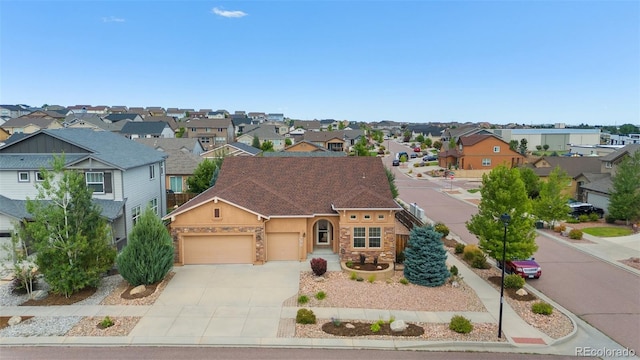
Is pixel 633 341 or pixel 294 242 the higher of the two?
pixel 294 242

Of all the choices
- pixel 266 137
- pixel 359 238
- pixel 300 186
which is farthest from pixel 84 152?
pixel 266 137

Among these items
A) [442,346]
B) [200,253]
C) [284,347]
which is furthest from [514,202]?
[200,253]

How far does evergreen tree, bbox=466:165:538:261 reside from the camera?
21.1 m

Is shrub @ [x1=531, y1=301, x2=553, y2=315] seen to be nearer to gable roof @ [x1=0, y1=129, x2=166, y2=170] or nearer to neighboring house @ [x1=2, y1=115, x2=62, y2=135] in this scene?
gable roof @ [x1=0, y1=129, x2=166, y2=170]

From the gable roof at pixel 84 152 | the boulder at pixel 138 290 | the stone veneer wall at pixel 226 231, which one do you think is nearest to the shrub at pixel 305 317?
the stone veneer wall at pixel 226 231

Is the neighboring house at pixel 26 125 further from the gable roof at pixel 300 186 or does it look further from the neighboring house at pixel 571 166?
the neighboring house at pixel 571 166

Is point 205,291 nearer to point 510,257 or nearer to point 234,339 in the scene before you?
point 234,339

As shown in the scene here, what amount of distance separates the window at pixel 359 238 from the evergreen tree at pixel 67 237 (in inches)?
506

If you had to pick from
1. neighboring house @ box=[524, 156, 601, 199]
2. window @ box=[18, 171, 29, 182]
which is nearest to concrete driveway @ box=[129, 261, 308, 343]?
window @ box=[18, 171, 29, 182]

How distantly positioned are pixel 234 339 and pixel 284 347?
196 centimetres

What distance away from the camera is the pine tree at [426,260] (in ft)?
68.2

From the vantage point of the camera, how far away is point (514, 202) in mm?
21547

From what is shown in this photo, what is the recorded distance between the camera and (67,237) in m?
18.9

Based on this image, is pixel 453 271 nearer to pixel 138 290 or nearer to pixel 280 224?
pixel 280 224
